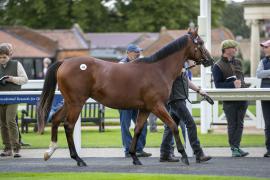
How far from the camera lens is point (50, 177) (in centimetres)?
1166

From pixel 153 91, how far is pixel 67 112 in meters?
1.40

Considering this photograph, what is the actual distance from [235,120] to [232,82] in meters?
0.70

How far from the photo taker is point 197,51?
544 inches

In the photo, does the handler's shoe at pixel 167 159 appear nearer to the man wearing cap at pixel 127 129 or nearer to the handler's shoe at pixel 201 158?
the handler's shoe at pixel 201 158

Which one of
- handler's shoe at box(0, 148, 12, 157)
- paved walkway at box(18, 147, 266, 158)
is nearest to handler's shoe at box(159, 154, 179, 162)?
paved walkway at box(18, 147, 266, 158)

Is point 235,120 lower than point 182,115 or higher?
lower

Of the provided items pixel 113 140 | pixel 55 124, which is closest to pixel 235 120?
pixel 55 124

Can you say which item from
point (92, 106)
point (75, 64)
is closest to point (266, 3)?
point (92, 106)

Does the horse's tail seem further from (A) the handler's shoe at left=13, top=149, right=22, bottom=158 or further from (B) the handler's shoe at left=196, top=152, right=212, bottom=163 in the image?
(B) the handler's shoe at left=196, top=152, right=212, bottom=163

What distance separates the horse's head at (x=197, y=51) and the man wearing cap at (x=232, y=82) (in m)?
0.88

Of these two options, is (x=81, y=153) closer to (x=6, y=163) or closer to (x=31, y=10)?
(x=6, y=163)

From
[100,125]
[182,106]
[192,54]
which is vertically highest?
[192,54]

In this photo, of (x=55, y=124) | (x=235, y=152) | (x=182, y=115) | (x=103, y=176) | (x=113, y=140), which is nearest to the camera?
(x=103, y=176)

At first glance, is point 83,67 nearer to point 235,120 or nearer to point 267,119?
point 235,120
